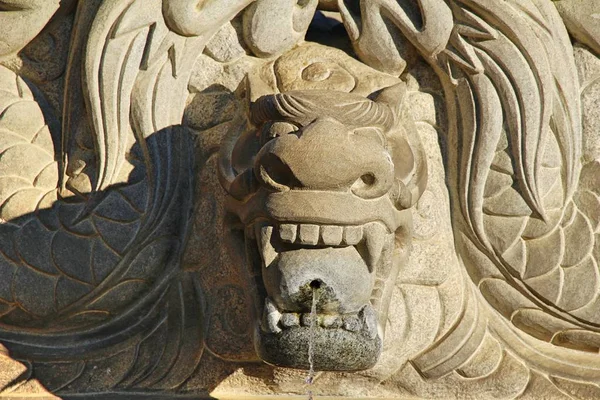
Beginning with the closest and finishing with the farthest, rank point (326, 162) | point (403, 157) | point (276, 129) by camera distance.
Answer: point (326, 162), point (276, 129), point (403, 157)

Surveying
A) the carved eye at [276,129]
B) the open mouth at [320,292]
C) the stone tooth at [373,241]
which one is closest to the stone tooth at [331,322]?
the open mouth at [320,292]

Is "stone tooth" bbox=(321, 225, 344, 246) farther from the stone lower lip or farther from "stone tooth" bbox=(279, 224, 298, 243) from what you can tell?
the stone lower lip

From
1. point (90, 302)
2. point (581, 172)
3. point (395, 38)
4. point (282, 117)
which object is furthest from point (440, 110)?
Result: point (90, 302)

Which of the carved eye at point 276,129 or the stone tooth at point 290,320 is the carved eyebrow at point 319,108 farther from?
the stone tooth at point 290,320

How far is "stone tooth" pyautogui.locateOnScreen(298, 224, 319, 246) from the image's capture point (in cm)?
210

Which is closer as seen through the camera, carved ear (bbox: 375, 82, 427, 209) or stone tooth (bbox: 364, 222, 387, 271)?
stone tooth (bbox: 364, 222, 387, 271)

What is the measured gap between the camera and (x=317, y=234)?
211 centimetres

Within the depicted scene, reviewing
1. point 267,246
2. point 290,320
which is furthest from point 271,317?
point 267,246

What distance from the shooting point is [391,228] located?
2.21 m

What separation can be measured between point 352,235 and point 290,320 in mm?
214

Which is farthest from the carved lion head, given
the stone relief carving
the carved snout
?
the stone relief carving

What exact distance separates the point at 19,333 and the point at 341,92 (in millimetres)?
978

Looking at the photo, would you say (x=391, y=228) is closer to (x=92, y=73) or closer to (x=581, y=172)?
(x=581, y=172)

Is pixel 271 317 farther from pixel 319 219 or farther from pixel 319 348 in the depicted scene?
pixel 319 219
